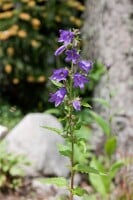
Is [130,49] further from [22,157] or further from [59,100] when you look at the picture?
[59,100]

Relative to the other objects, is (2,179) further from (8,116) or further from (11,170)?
(8,116)

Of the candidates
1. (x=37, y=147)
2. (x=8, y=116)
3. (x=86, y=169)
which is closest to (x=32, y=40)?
(x=8, y=116)

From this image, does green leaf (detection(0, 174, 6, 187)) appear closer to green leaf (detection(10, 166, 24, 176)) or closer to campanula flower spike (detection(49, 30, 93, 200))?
green leaf (detection(10, 166, 24, 176))

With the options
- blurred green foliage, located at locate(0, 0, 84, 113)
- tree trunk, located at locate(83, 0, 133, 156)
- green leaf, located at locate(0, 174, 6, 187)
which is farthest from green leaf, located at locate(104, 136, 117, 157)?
blurred green foliage, located at locate(0, 0, 84, 113)

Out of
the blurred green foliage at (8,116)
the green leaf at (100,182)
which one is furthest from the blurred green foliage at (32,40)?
the green leaf at (100,182)

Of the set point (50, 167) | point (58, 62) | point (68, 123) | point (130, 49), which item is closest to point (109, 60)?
point (130, 49)

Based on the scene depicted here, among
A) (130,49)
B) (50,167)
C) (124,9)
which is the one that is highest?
(124,9)
